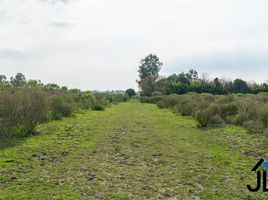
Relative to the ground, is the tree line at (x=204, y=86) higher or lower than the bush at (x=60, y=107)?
higher

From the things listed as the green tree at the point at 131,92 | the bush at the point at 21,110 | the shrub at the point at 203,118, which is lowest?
the shrub at the point at 203,118

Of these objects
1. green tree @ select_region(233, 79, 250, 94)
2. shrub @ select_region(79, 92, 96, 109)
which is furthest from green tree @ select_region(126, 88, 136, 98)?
shrub @ select_region(79, 92, 96, 109)

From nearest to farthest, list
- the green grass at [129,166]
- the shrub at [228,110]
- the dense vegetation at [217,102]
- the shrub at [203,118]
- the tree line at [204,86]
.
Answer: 1. the green grass at [129,166]
2. the dense vegetation at [217,102]
3. the shrub at [203,118]
4. the shrub at [228,110]
5. the tree line at [204,86]

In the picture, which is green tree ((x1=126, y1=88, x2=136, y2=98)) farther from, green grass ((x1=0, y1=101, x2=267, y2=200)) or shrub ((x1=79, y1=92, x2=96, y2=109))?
green grass ((x1=0, y1=101, x2=267, y2=200))

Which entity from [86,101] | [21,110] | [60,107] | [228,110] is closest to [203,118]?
[228,110]

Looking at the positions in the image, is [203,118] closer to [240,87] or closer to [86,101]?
[86,101]

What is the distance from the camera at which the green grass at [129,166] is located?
5965mm

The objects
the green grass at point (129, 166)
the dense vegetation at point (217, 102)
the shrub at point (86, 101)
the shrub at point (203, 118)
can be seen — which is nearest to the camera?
the green grass at point (129, 166)

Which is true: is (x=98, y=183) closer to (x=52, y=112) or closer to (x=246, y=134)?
(x=246, y=134)

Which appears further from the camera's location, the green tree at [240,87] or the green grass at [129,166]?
the green tree at [240,87]

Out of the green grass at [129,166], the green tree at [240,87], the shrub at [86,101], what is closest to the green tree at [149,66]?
the green tree at [240,87]

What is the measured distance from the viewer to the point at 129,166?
26.6ft

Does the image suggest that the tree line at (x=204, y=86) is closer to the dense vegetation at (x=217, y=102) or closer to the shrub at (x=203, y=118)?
the dense vegetation at (x=217, y=102)

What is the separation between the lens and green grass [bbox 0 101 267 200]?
5965 millimetres
